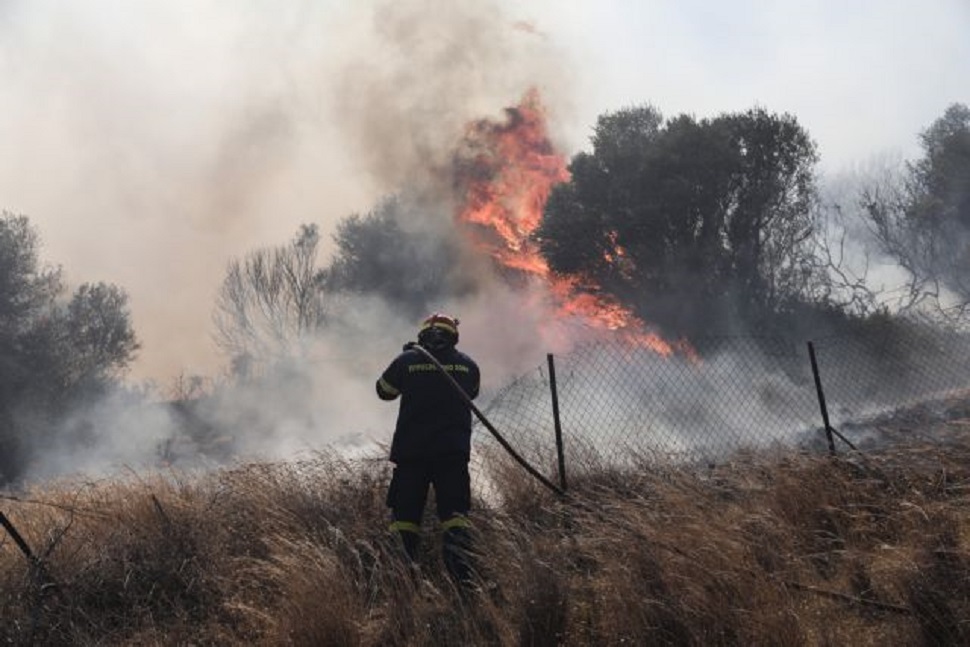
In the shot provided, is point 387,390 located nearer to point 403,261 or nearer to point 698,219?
point 698,219

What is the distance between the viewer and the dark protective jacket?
4930mm

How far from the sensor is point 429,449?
4910mm

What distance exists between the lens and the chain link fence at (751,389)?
39.4 ft

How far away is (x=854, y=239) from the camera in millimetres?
24766

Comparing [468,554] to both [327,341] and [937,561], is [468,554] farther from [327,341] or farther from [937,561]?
[327,341]

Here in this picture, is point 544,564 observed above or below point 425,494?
below

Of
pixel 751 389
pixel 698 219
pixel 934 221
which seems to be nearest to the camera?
pixel 751 389

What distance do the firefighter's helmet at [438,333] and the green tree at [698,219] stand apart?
47.6ft

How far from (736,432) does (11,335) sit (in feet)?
70.3

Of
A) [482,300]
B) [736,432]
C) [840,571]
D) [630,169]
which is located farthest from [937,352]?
[482,300]

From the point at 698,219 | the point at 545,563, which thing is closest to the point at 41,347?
the point at 698,219

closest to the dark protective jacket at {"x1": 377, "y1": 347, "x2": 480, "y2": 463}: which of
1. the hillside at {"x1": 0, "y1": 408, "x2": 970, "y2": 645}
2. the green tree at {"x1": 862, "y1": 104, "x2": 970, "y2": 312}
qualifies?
the hillside at {"x1": 0, "y1": 408, "x2": 970, "y2": 645}

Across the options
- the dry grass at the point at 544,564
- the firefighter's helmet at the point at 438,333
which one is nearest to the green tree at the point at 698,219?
the dry grass at the point at 544,564

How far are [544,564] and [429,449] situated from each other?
137 cm
